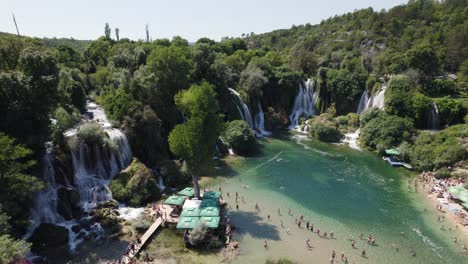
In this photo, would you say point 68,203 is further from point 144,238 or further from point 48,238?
point 144,238

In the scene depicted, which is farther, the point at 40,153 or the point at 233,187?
the point at 233,187

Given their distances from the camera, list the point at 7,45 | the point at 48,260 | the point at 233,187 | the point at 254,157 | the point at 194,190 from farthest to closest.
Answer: the point at 254,157, the point at 233,187, the point at 194,190, the point at 7,45, the point at 48,260

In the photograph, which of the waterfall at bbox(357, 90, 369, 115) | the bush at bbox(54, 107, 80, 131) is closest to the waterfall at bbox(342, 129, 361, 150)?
the waterfall at bbox(357, 90, 369, 115)

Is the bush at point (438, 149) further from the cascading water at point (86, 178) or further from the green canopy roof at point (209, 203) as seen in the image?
the cascading water at point (86, 178)

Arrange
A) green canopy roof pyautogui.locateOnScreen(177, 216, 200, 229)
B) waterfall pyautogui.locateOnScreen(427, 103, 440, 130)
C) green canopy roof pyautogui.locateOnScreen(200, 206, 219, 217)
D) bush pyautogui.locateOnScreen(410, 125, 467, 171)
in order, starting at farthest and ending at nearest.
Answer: waterfall pyautogui.locateOnScreen(427, 103, 440, 130), bush pyautogui.locateOnScreen(410, 125, 467, 171), green canopy roof pyautogui.locateOnScreen(200, 206, 219, 217), green canopy roof pyautogui.locateOnScreen(177, 216, 200, 229)

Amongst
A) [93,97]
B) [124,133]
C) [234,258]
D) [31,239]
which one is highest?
[93,97]

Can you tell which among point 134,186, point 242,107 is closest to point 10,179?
point 134,186

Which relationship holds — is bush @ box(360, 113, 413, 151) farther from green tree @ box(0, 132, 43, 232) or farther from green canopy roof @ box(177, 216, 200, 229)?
green tree @ box(0, 132, 43, 232)

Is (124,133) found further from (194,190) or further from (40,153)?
(194,190)

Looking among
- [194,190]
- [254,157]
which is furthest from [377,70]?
[194,190]
